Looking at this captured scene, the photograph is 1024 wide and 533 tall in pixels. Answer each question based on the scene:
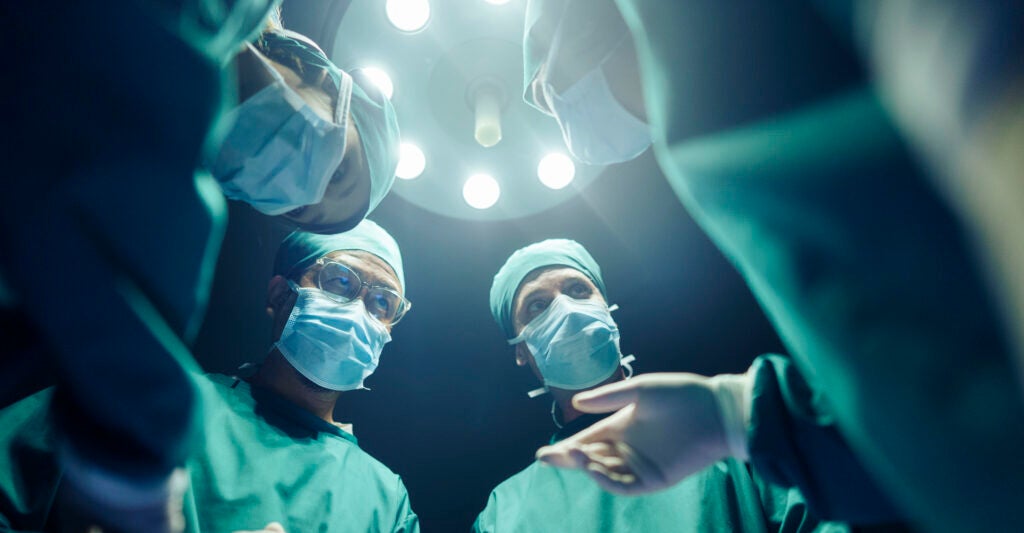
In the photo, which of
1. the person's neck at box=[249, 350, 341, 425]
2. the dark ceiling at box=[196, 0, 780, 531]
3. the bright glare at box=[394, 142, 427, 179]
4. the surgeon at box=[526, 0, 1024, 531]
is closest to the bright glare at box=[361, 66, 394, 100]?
the bright glare at box=[394, 142, 427, 179]

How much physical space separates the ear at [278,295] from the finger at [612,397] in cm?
142

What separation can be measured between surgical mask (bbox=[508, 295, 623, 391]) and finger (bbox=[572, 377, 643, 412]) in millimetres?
872

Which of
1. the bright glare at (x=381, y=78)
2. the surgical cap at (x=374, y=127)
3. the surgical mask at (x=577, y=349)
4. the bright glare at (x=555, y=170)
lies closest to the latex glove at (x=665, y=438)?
the surgical mask at (x=577, y=349)

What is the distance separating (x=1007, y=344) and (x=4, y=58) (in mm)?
983

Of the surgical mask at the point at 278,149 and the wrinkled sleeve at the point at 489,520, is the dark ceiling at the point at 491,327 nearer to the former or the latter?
the wrinkled sleeve at the point at 489,520

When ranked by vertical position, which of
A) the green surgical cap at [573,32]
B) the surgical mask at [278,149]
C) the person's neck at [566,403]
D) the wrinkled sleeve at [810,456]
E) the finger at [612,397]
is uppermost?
the green surgical cap at [573,32]

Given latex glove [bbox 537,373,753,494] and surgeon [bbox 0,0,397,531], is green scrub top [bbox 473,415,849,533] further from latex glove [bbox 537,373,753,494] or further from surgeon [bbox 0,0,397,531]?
surgeon [bbox 0,0,397,531]

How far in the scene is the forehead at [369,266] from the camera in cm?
200

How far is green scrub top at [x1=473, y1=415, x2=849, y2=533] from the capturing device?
1366 millimetres

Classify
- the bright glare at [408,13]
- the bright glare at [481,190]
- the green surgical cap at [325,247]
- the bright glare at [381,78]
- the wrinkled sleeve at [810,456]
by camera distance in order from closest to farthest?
the wrinkled sleeve at [810,456], the bright glare at [408,13], the bright glare at [381,78], the green surgical cap at [325,247], the bright glare at [481,190]

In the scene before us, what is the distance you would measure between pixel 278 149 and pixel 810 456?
139 centimetres

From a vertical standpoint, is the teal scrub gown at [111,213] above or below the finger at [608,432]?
above

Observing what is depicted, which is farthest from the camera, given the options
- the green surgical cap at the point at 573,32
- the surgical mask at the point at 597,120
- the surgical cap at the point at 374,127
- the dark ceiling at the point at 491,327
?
the dark ceiling at the point at 491,327

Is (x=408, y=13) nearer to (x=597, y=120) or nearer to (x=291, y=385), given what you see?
(x=597, y=120)
